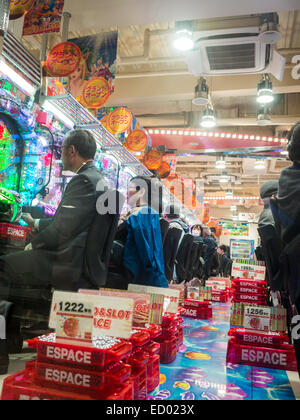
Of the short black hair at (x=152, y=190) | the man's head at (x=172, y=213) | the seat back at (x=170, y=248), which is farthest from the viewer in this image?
the man's head at (x=172, y=213)

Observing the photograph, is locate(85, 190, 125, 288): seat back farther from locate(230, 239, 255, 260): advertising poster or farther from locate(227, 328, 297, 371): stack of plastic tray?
locate(230, 239, 255, 260): advertising poster

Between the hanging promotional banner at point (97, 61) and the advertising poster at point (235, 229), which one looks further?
the advertising poster at point (235, 229)

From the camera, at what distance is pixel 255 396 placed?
86.7 inches

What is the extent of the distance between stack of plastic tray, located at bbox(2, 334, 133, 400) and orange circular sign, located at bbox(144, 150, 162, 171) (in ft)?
21.2

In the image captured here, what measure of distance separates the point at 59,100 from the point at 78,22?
5.41 feet

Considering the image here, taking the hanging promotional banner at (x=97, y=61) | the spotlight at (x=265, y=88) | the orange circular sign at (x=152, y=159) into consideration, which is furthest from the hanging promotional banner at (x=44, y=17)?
the orange circular sign at (x=152, y=159)

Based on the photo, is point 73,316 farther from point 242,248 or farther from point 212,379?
point 242,248

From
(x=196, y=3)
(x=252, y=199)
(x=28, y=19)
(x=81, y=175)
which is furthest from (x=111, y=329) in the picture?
(x=252, y=199)

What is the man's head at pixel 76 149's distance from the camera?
7.61 ft

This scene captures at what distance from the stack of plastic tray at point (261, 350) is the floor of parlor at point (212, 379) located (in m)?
0.08

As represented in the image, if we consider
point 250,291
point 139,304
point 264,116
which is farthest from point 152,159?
point 139,304

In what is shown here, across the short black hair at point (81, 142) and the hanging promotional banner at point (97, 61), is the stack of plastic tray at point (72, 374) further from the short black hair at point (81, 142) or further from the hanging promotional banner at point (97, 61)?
the hanging promotional banner at point (97, 61)
